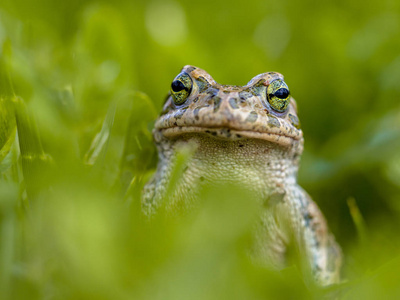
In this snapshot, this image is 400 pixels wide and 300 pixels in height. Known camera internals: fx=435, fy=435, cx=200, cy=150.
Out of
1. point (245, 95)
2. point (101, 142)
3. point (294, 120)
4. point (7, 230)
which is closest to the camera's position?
point (7, 230)

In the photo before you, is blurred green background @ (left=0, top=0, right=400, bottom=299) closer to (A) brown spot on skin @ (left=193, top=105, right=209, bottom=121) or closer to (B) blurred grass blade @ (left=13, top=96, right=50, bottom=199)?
(B) blurred grass blade @ (left=13, top=96, right=50, bottom=199)

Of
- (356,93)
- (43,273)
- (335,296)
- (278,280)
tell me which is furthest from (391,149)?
(43,273)

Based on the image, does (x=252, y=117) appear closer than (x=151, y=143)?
Yes

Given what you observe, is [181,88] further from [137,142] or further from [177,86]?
[137,142]

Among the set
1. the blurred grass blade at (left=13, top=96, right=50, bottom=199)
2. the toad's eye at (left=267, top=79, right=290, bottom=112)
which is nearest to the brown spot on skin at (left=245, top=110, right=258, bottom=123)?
the toad's eye at (left=267, top=79, right=290, bottom=112)

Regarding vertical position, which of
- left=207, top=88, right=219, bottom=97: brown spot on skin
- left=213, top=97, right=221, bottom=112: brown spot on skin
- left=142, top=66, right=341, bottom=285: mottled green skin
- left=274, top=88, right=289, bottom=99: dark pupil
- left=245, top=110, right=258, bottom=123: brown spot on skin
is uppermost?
left=274, top=88, right=289, bottom=99: dark pupil

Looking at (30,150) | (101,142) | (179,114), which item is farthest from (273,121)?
(30,150)

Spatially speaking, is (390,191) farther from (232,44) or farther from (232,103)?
(232,44)
